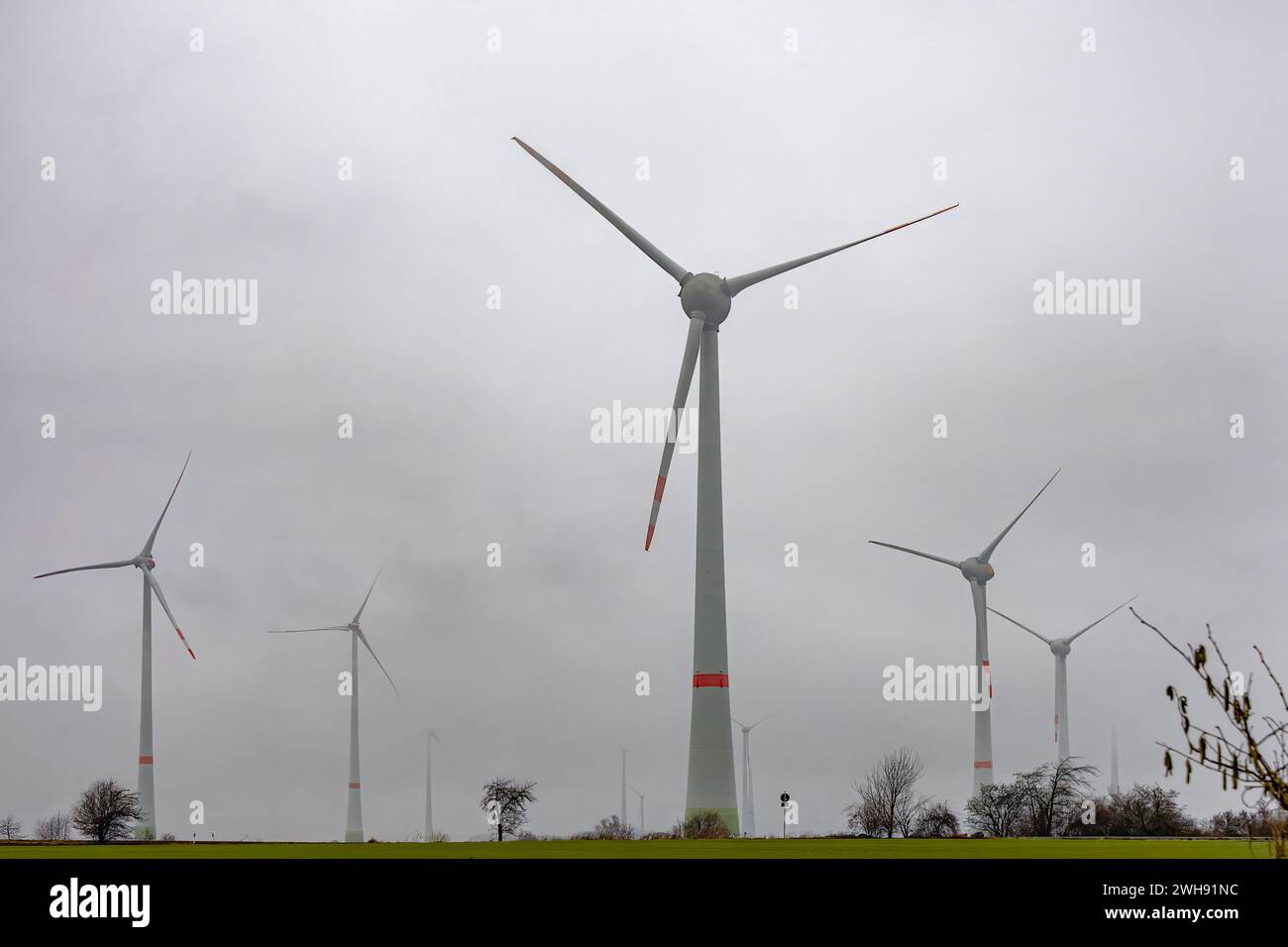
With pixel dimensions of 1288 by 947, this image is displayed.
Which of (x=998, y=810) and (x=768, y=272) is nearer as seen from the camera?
(x=768, y=272)

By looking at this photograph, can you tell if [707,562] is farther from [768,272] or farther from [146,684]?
[146,684]

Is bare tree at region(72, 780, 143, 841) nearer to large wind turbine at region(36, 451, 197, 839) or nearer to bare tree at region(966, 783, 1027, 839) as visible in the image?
large wind turbine at region(36, 451, 197, 839)

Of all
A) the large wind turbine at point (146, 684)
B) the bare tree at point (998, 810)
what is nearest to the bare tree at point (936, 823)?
the bare tree at point (998, 810)

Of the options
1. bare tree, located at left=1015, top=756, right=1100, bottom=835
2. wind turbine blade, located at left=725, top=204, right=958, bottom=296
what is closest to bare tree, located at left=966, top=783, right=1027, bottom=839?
A: bare tree, located at left=1015, top=756, right=1100, bottom=835

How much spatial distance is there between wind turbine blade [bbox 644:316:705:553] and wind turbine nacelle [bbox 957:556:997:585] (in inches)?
2090

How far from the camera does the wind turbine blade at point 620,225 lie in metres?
81.5

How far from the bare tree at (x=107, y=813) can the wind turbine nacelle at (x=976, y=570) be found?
72232 millimetres

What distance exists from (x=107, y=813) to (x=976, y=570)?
244 feet

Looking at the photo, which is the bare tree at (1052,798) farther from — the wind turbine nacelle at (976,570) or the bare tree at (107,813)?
the bare tree at (107,813)

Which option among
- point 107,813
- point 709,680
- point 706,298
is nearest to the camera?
point 709,680

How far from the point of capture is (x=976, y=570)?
12331cm

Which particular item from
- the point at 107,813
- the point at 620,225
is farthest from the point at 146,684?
the point at 620,225
